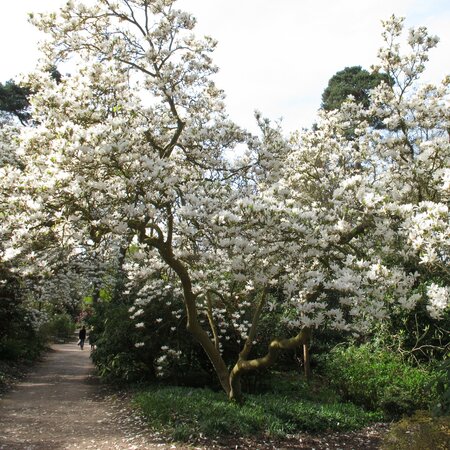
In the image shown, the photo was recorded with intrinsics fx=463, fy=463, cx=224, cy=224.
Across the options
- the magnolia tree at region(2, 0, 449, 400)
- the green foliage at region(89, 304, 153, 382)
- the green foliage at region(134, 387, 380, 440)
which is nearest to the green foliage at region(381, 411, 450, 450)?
the magnolia tree at region(2, 0, 449, 400)

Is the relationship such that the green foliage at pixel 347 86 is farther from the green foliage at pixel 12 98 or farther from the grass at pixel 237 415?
the grass at pixel 237 415

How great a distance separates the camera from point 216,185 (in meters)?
6.55

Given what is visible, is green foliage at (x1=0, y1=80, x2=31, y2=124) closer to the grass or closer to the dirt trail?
the dirt trail

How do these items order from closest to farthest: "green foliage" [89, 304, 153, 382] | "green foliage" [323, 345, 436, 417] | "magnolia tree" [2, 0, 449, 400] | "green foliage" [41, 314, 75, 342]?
"magnolia tree" [2, 0, 449, 400], "green foliage" [323, 345, 436, 417], "green foliage" [89, 304, 153, 382], "green foliage" [41, 314, 75, 342]

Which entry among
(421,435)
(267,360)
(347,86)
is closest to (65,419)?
(267,360)

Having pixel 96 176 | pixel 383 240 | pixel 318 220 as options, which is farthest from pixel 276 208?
pixel 96 176

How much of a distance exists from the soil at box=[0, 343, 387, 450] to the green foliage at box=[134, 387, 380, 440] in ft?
0.64

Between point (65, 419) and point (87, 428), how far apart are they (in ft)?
2.74

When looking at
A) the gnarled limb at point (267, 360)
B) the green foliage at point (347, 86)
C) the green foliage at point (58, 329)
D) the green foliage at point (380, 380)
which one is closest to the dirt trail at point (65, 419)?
the gnarled limb at point (267, 360)

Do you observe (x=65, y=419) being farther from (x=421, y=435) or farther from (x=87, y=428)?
(x=421, y=435)

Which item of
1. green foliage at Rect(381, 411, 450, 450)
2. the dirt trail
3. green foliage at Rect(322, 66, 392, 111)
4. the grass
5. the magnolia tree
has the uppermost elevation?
green foliage at Rect(322, 66, 392, 111)

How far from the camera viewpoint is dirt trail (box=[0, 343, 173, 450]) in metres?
6.48

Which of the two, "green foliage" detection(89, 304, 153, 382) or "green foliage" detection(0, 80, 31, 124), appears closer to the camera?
"green foliage" detection(89, 304, 153, 382)

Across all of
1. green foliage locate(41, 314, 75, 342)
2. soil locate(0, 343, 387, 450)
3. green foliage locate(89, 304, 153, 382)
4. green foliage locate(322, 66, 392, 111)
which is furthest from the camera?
green foliage locate(322, 66, 392, 111)
